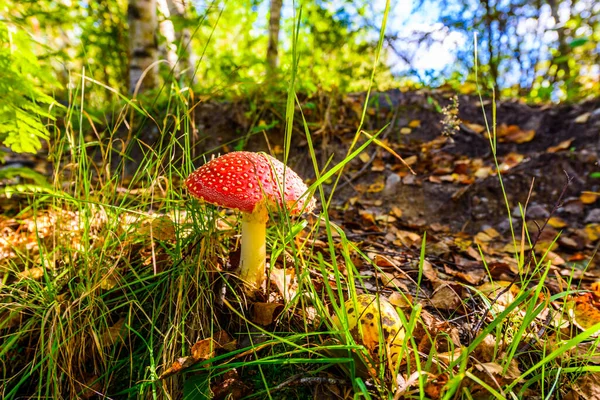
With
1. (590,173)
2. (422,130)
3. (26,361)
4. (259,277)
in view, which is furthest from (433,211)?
(26,361)

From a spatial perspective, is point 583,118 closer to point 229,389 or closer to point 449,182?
point 449,182

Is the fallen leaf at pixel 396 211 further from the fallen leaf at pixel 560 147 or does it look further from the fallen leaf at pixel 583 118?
the fallen leaf at pixel 583 118

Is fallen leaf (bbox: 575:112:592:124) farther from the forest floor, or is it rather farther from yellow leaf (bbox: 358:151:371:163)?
yellow leaf (bbox: 358:151:371:163)

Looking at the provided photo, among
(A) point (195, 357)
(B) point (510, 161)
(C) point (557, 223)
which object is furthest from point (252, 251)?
(B) point (510, 161)

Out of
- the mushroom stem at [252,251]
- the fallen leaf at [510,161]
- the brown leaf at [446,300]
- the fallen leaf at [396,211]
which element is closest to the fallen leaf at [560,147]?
the fallen leaf at [510,161]

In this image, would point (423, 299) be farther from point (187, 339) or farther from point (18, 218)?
point (18, 218)

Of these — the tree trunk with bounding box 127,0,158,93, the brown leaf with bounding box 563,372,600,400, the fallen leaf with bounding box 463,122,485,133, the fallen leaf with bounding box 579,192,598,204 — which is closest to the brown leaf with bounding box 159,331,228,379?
the brown leaf with bounding box 563,372,600,400
